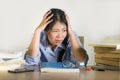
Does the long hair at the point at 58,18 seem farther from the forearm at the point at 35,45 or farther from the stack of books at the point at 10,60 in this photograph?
the stack of books at the point at 10,60

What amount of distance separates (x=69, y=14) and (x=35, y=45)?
0.30 meters

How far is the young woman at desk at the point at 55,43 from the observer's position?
5.24 ft

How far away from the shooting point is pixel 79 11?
5.75 ft

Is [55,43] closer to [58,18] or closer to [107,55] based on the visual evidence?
[58,18]

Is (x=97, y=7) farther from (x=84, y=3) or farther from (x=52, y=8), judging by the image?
(x=52, y=8)

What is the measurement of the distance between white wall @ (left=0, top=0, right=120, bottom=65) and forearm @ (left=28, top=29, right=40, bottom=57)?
84mm

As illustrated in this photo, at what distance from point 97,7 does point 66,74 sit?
0.65 meters

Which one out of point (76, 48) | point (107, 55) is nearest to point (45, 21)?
point (76, 48)

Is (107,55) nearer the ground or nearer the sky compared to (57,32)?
nearer the ground

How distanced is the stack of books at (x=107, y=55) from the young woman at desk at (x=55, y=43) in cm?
8

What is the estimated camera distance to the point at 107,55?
155 centimetres

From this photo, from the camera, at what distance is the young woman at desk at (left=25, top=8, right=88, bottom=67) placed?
1.60m

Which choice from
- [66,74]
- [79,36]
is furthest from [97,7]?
[66,74]

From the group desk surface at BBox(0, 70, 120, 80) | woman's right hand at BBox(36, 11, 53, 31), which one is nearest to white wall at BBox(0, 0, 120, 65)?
woman's right hand at BBox(36, 11, 53, 31)
